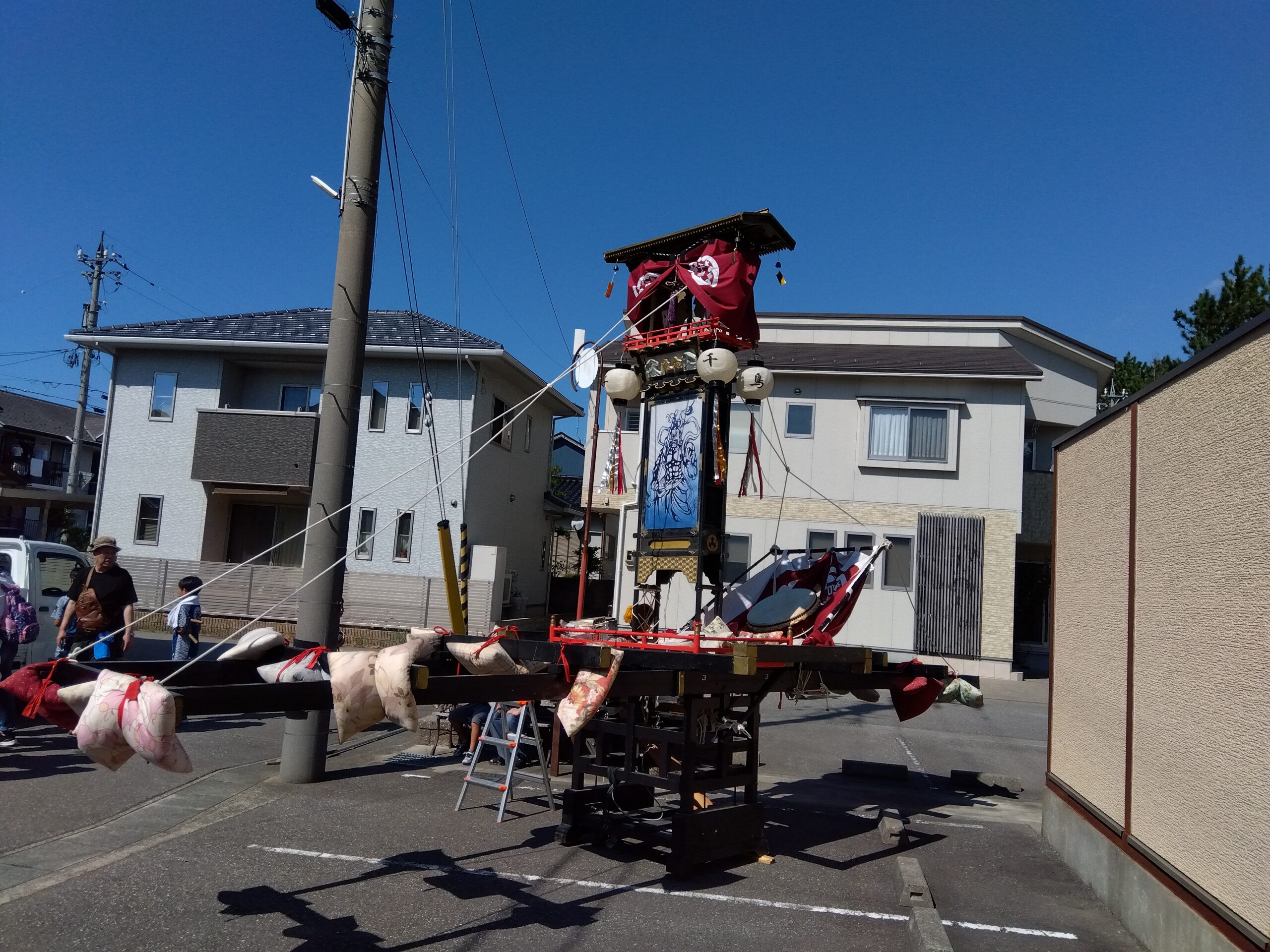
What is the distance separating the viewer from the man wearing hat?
8.66 meters

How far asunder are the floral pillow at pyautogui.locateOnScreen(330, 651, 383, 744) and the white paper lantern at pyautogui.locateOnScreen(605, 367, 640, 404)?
154 inches

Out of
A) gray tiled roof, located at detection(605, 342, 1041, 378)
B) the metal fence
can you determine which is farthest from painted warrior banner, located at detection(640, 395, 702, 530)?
gray tiled roof, located at detection(605, 342, 1041, 378)

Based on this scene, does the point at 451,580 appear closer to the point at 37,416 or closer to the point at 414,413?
the point at 414,413

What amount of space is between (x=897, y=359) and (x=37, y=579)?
17096mm

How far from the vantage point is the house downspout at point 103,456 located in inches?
846

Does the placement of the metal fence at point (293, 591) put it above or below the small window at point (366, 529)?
below

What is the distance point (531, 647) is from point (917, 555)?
16.1 metres

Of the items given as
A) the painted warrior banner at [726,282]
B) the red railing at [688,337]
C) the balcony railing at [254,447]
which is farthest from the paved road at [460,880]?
the balcony railing at [254,447]

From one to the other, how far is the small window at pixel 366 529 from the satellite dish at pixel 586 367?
1370 centimetres

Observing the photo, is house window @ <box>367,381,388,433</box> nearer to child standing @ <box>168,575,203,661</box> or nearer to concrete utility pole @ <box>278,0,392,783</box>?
child standing @ <box>168,575,203,661</box>

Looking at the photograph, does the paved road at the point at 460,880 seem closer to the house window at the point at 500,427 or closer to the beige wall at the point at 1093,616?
the beige wall at the point at 1093,616

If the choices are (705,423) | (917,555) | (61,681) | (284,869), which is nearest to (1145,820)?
(705,423)

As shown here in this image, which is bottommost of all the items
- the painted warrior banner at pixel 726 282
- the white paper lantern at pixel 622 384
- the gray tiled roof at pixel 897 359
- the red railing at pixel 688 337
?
the white paper lantern at pixel 622 384

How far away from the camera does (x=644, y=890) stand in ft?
18.2
